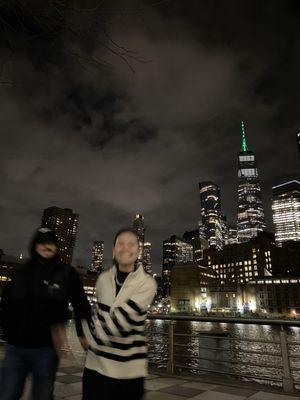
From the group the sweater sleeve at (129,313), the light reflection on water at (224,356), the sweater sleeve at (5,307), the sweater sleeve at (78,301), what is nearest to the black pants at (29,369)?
the sweater sleeve at (5,307)

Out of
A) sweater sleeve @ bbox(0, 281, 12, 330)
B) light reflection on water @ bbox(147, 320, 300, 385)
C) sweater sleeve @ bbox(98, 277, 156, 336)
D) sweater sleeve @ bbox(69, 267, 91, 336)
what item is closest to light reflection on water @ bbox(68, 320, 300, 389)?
light reflection on water @ bbox(147, 320, 300, 385)

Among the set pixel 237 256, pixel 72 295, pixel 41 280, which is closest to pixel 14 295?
pixel 41 280

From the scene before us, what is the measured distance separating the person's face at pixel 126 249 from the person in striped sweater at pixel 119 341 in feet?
0.45

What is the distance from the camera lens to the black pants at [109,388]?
232cm

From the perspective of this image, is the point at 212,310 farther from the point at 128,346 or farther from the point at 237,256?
the point at 128,346

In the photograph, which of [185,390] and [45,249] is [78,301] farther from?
[185,390]

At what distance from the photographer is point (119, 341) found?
240cm

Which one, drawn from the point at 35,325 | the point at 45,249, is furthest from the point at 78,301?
the point at 45,249

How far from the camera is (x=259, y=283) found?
130000 mm

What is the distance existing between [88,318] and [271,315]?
439 feet

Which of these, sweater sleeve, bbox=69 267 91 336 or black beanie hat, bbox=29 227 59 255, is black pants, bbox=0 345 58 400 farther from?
black beanie hat, bbox=29 227 59 255

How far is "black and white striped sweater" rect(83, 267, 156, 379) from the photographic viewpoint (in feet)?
7.74

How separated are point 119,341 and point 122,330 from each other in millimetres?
100

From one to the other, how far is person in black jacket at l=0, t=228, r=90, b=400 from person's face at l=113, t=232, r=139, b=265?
71 centimetres
